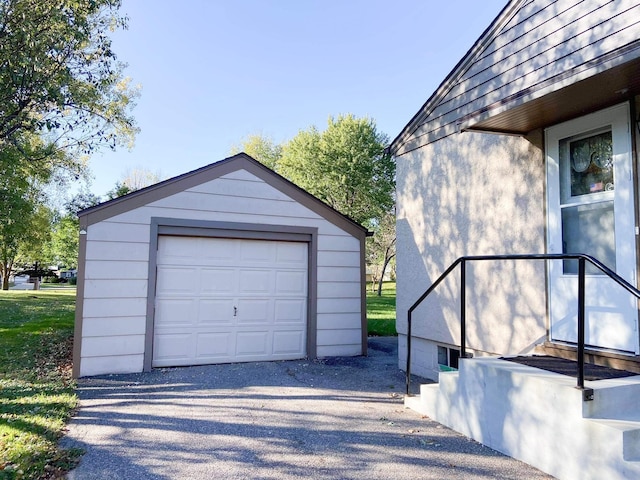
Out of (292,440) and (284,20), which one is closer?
(292,440)

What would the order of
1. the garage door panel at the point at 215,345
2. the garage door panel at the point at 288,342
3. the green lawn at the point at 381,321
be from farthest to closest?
the green lawn at the point at 381,321 → the garage door panel at the point at 288,342 → the garage door panel at the point at 215,345

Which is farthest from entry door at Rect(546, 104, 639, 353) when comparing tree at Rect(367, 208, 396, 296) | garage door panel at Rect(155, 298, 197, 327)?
tree at Rect(367, 208, 396, 296)

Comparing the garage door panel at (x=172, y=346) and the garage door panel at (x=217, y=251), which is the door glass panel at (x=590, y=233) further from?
the garage door panel at (x=172, y=346)

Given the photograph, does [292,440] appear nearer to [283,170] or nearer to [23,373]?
[23,373]

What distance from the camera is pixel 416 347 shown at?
22.4 feet

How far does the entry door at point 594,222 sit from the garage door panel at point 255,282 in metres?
4.71

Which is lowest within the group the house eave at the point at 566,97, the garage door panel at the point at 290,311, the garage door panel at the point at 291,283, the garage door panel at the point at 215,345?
the garage door panel at the point at 215,345

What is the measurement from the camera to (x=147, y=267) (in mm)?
6875

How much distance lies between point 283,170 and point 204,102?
668 centimetres

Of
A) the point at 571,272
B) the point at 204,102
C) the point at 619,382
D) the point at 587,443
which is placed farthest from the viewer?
the point at 204,102

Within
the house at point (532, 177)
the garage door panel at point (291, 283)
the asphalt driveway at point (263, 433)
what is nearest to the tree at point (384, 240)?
the garage door panel at point (291, 283)

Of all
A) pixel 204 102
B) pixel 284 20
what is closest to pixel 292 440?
pixel 284 20

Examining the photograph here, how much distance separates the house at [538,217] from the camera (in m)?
3.28

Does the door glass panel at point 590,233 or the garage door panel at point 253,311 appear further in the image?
the garage door panel at point 253,311
